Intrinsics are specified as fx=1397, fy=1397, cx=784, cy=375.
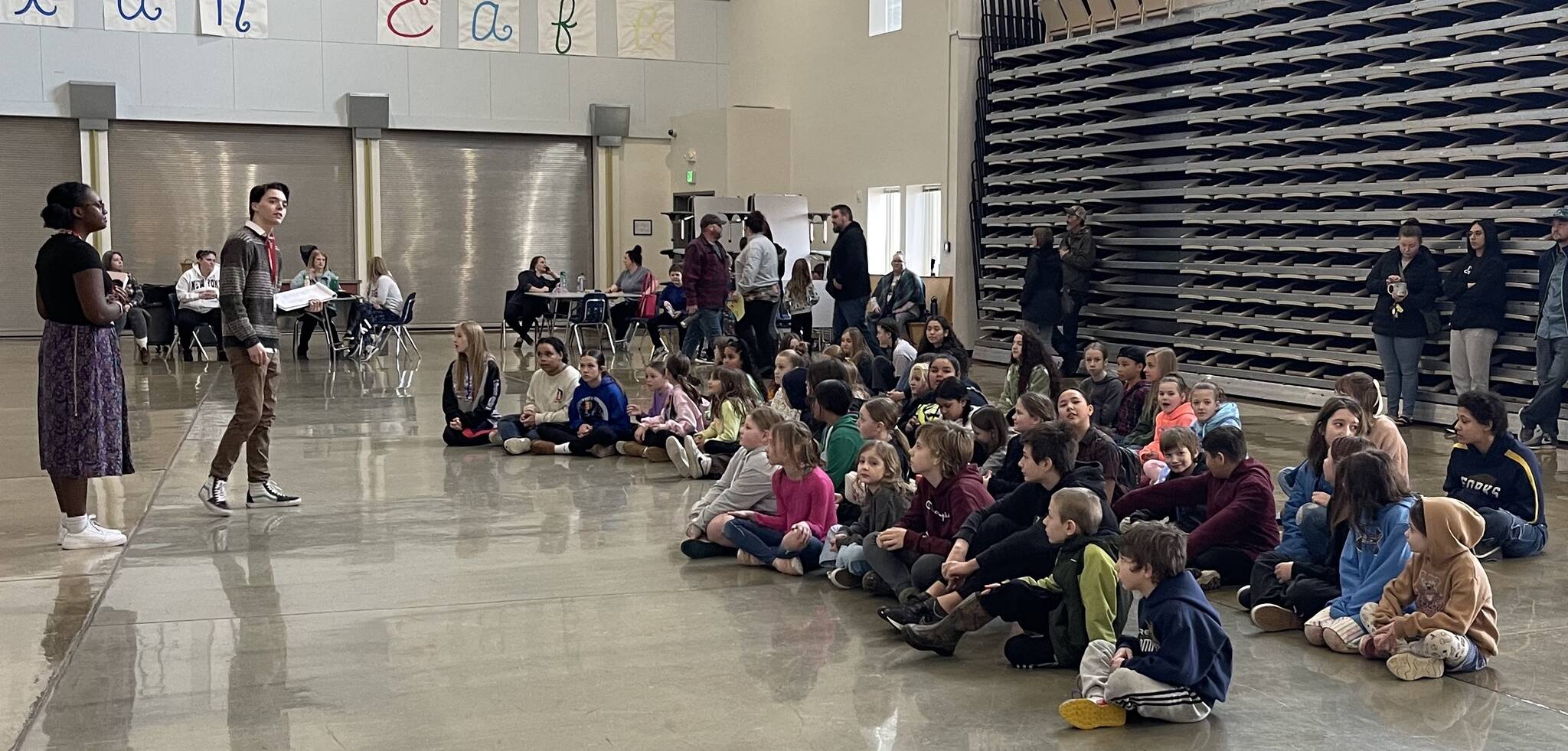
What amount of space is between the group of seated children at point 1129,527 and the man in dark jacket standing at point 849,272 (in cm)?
608

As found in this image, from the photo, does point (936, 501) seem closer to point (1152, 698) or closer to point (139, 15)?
point (1152, 698)

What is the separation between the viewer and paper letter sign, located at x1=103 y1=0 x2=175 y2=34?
68.3 feet

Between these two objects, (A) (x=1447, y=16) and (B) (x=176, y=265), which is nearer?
(A) (x=1447, y=16)

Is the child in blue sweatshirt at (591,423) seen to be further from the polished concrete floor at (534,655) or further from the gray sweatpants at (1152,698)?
the gray sweatpants at (1152,698)

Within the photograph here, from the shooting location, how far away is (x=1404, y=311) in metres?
11.5

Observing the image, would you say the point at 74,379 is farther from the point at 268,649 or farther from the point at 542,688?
the point at 542,688

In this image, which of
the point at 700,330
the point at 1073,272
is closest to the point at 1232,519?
the point at 700,330

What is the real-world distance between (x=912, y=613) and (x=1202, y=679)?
129 centimetres

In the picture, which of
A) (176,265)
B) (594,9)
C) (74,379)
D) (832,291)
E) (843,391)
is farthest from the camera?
(594,9)

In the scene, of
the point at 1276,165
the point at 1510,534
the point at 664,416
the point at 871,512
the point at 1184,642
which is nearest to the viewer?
the point at 1184,642

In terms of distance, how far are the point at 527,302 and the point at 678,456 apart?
9.81m

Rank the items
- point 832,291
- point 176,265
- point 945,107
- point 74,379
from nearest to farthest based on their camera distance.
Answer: point 74,379 < point 832,291 < point 945,107 < point 176,265

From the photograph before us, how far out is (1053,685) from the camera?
4809mm

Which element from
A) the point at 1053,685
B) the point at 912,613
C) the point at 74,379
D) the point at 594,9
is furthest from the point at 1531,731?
the point at 594,9
